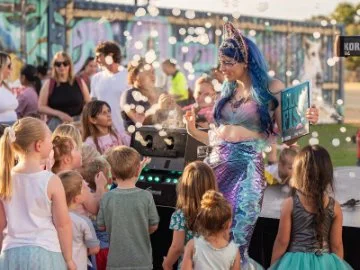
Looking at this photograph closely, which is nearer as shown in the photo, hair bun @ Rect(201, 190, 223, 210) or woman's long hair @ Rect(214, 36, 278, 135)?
hair bun @ Rect(201, 190, 223, 210)

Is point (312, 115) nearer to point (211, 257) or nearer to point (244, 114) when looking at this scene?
point (244, 114)

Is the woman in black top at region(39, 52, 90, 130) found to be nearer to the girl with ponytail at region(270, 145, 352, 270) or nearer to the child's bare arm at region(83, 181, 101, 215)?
the child's bare arm at region(83, 181, 101, 215)

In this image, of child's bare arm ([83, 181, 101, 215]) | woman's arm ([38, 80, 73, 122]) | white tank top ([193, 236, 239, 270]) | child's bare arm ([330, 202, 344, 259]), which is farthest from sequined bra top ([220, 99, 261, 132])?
woman's arm ([38, 80, 73, 122])

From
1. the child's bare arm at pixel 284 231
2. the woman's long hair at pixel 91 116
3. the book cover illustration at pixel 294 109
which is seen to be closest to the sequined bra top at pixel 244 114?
the book cover illustration at pixel 294 109

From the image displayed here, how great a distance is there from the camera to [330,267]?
5.34m

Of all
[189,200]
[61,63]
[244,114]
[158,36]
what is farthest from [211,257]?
[158,36]

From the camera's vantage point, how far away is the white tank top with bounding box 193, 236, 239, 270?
5.14 metres

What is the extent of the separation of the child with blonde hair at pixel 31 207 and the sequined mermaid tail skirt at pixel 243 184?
2.96 ft

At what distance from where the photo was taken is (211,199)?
16.8 ft

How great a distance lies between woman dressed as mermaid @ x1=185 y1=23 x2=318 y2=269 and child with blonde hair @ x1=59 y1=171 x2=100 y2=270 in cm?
79

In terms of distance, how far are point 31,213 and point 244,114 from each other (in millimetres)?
1236

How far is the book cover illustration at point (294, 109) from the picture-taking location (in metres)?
5.39

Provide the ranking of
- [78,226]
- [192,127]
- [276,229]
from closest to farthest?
[78,226] → [192,127] → [276,229]

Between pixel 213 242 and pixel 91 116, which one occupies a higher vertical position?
pixel 91 116
